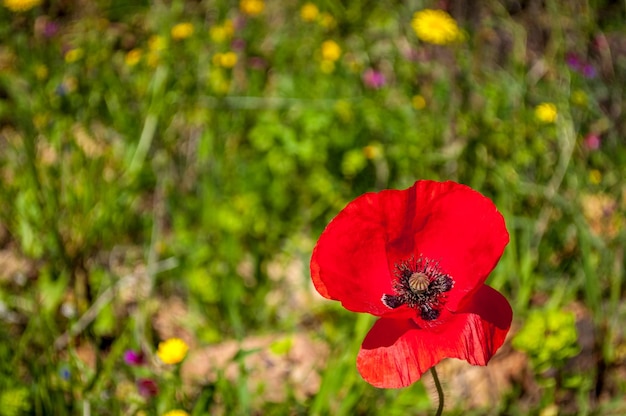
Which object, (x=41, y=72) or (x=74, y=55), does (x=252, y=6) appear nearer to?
(x=74, y=55)

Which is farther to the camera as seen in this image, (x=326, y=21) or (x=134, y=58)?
(x=326, y=21)

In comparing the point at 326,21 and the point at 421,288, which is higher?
the point at 421,288

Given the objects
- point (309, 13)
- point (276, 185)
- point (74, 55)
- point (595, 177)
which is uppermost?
point (309, 13)

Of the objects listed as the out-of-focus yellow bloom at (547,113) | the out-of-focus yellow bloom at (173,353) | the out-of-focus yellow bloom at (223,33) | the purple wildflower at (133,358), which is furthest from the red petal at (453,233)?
the out-of-focus yellow bloom at (223,33)

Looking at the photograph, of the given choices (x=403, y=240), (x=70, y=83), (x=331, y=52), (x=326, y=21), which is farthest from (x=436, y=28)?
(x=70, y=83)

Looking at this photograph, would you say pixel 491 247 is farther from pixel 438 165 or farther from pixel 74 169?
pixel 74 169

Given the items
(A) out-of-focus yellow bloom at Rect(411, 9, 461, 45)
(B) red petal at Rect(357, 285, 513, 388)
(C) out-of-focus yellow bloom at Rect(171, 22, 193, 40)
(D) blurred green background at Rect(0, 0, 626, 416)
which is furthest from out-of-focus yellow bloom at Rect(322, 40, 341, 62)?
(B) red petal at Rect(357, 285, 513, 388)

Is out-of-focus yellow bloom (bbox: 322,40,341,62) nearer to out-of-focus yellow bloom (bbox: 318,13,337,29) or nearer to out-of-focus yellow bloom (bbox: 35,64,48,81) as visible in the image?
out-of-focus yellow bloom (bbox: 318,13,337,29)
